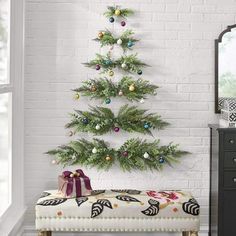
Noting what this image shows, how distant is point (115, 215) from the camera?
4.16 meters

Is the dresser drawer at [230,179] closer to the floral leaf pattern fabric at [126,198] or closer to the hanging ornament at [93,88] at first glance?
the floral leaf pattern fabric at [126,198]

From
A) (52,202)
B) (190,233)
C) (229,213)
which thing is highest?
(52,202)

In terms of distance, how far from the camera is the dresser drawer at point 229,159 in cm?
434

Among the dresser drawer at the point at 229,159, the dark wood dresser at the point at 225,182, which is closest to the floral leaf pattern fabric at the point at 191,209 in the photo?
the dark wood dresser at the point at 225,182

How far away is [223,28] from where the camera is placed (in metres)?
4.73

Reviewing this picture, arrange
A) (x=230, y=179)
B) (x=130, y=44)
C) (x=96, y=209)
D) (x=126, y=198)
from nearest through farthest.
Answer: (x=96, y=209)
(x=126, y=198)
(x=230, y=179)
(x=130, y=44)

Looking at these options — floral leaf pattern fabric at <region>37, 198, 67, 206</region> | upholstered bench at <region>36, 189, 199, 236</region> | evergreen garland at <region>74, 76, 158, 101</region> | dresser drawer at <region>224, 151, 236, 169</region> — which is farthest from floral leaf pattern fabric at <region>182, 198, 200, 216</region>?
evergreen garland at <region>74, 76, 158, 101</region>

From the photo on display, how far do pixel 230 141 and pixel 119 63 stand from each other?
1.15 metres

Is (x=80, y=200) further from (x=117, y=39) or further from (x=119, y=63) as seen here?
(x=117, y=39)

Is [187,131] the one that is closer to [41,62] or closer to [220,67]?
[220,67]

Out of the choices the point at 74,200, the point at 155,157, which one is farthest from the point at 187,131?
the point at 74,200

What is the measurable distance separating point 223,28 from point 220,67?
1.10 ft

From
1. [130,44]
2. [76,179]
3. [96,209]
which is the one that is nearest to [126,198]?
[96,209]

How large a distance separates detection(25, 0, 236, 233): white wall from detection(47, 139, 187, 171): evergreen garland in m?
0.08
